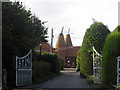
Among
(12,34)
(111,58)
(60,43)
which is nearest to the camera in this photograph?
(111,58)

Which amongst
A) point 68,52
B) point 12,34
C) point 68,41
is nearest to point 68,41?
point 68,41

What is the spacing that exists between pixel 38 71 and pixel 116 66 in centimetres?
648

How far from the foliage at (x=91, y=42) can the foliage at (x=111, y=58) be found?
159 inches

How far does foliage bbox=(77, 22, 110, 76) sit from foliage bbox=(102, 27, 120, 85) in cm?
405

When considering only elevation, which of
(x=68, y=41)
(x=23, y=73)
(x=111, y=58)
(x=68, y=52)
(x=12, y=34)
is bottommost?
(x=23, y=73)

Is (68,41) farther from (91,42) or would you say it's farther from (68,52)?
(91,42)

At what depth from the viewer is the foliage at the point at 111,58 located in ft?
25.8

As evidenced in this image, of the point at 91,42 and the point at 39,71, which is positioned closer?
the point at 91,42

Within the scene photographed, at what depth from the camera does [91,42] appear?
13.0 m

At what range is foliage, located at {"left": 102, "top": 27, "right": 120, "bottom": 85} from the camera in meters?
7.86

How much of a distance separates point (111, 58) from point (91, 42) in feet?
16.0

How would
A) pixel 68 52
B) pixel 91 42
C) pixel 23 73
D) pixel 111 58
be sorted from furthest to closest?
pixel 68 52 < pixel 91 42 < pixel 23 73 < pixel 111 58

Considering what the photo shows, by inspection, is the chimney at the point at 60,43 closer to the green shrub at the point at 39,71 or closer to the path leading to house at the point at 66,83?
the green shrub at the point at 39,71

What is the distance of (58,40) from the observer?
144ft
